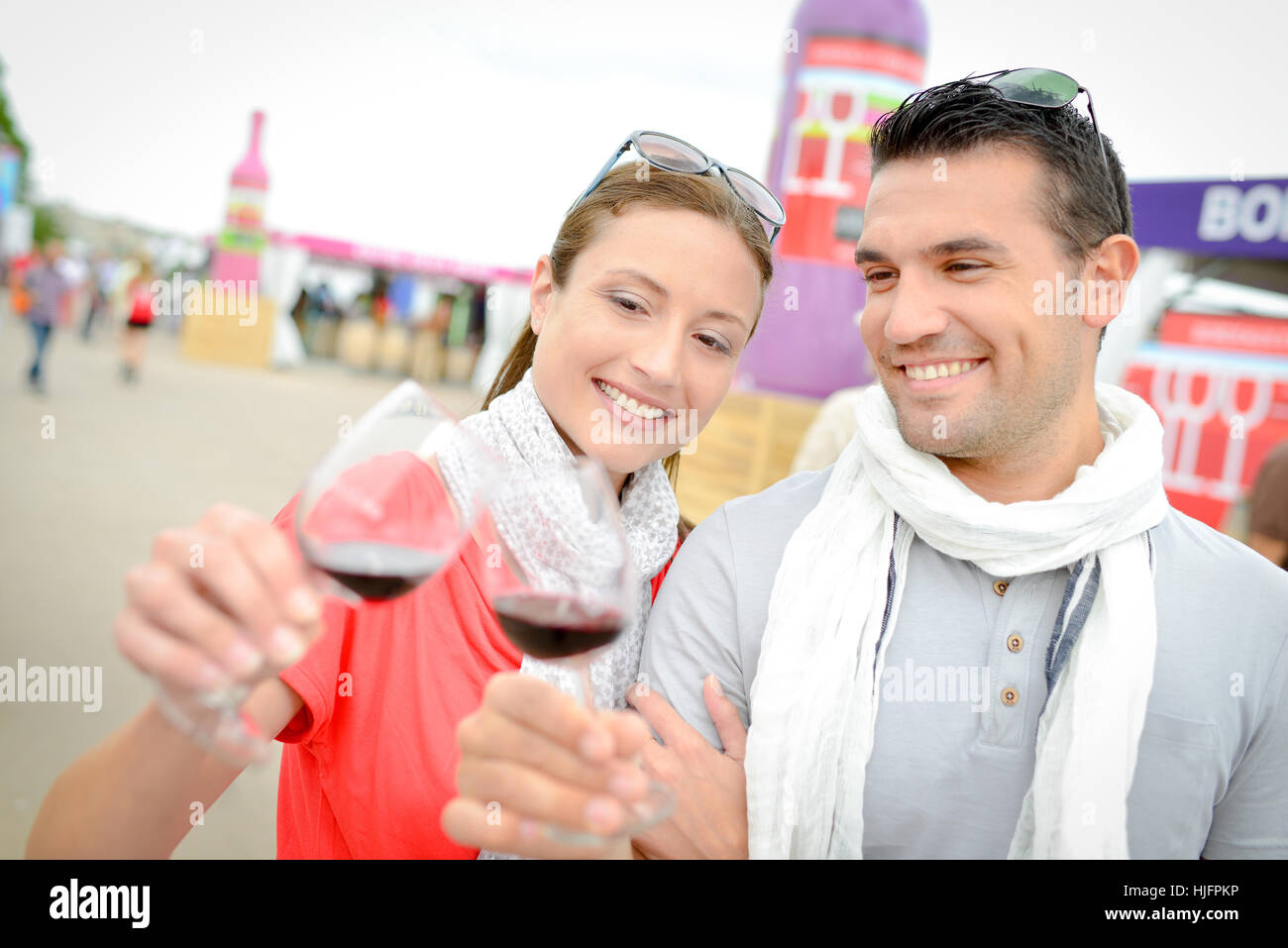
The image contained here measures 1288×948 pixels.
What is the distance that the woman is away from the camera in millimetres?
845

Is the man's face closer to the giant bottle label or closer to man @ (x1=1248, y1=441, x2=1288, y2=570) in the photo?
man @ (x1=1248, y1=441, x2=1288, y2=570)

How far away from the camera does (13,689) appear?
11.9 ft

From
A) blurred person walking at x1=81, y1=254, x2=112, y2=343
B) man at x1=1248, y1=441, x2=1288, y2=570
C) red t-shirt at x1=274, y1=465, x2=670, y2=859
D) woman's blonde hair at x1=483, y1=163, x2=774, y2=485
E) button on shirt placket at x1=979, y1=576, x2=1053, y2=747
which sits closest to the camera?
red t-shirt at x1=274, y1=465, x2=670, y2=859

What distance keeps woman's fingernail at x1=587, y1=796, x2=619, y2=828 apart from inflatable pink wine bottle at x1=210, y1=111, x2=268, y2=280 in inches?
703

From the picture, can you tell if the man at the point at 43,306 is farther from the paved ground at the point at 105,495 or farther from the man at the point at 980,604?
the man at the point at 980,604

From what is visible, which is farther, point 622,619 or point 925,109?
point 925,109

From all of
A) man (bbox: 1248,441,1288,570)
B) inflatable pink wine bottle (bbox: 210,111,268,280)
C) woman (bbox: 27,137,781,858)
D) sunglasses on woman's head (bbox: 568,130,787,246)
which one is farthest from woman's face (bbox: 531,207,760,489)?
inflatable pink wine bottle (bbox: 210,111,268,280)

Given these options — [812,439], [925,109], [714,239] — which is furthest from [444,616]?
[812,439]

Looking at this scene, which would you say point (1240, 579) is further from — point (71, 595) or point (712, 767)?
point (71, 595)

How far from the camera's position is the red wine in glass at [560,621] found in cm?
100

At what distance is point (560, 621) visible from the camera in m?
1.00

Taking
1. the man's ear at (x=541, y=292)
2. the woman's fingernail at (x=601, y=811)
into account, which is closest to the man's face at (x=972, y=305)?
the man's ear at (x=541, y=292)
